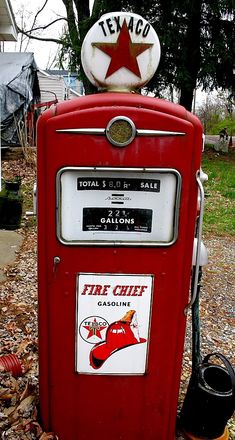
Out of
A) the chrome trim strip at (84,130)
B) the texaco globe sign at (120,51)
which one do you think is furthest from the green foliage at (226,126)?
the chrome trim strip at (84,130)

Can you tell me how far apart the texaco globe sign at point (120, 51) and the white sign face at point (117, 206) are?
0.43 meters

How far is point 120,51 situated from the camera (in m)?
1.83

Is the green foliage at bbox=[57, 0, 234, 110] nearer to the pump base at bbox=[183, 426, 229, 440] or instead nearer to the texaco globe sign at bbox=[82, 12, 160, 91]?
the texaco globe sign at bbox=[82, 12, 160, 91]

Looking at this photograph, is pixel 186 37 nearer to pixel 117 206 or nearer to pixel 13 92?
pixel 13 92

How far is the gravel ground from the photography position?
7.55ft

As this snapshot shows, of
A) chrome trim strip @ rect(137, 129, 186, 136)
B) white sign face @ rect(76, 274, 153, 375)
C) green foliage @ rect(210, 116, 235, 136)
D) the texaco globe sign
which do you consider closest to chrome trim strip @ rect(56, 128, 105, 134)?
chrome trim strip @ rect(137, 129, 186, 136)

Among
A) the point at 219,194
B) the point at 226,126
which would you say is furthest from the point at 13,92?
the point at 226,126

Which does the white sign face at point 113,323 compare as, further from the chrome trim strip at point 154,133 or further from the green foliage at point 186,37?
the green foliage at point 186,37

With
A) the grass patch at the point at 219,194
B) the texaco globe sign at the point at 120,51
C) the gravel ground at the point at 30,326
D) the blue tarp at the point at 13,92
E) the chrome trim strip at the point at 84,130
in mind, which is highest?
the texaco globe sign at the point at 120,51

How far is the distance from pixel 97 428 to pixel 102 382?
0.27m

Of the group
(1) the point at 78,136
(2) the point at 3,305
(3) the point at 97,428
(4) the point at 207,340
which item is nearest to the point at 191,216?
(1) the point at 78,136

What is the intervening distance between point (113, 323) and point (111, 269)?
259 millimetres

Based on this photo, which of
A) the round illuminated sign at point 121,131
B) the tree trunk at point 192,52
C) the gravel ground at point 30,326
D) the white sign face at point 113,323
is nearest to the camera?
the round illuminated sign at point 121,131

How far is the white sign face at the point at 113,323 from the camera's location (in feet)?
6.25
